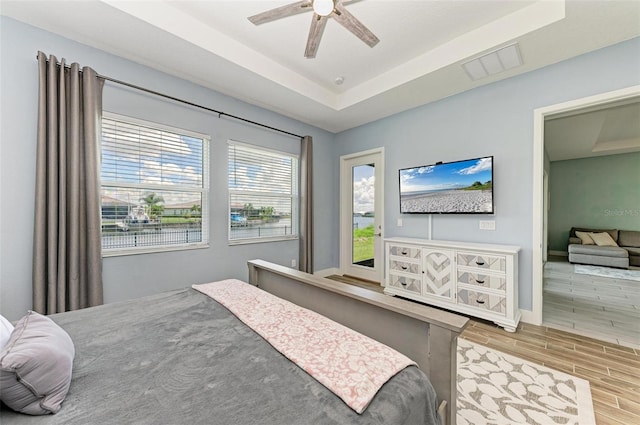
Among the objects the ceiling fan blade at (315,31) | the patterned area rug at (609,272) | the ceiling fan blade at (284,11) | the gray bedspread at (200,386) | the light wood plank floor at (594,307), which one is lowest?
the light wood plank floor at (594,307)

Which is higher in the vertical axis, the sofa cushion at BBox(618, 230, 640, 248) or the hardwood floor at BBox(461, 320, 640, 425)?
the sofa cushion at BBox(618, 230, 640, 248)

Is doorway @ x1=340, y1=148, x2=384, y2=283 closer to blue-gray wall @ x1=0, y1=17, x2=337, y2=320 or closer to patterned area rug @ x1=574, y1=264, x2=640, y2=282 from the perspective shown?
blue-gray wall @ x1=0, y1=17, x2=337, y2=320

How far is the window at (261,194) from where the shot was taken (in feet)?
11.5

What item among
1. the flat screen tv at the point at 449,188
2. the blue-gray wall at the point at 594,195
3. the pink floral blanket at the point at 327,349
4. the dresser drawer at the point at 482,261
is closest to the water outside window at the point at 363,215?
the flat screen tv at the point at 449,188

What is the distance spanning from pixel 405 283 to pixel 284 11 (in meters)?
3.09

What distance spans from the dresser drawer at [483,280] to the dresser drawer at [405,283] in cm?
50

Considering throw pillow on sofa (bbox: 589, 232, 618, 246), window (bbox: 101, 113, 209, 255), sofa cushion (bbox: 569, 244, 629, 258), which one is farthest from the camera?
throw pillow on sofa (bbox: 589, 232, 618, 246)

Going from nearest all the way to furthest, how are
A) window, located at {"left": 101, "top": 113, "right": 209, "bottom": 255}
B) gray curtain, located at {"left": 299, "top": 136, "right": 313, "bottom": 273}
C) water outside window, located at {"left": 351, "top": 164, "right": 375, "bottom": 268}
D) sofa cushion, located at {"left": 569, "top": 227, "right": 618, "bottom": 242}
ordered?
window, located at {"left": 101, "top": 113, "right": 209, "bottom": 255} < gray curtain, located at {"left": 299, "top": 136, "right": 313, "bottom": 273} < water outside window, located at {"left": 351, "top": 164, "right": 375, "bottom": 268} < sofa cushion, located at {"left": 569, "top": 227, "right": 618, "bottom": 242}

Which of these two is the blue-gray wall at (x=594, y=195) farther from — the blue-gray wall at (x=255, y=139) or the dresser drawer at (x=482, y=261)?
the dresser drawer at (x=482, y=261)

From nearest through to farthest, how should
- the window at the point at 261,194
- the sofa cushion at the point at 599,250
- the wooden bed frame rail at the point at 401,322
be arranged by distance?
the wooden bed frame rail at the point at 401,322 < the window at the point at 261,194 < the sofa cushion at the point at 599,250

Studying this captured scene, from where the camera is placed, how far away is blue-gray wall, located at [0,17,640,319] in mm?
2076

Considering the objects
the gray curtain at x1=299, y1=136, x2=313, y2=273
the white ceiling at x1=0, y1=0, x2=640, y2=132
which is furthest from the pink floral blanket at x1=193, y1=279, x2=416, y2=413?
the gray curtain at x1=299, y1=136, x2=313, y2=273

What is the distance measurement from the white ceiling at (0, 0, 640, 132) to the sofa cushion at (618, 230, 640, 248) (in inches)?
216

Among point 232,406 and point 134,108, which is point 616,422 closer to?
point 232,406
